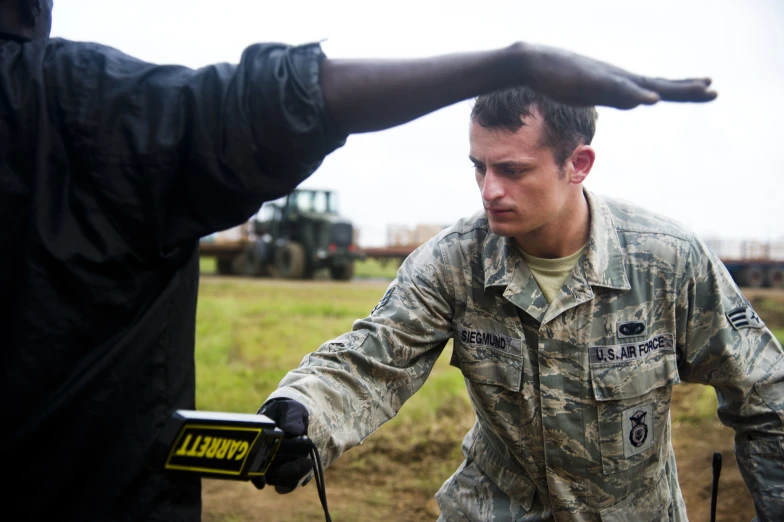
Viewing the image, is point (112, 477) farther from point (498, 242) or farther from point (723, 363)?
point (723, 363)

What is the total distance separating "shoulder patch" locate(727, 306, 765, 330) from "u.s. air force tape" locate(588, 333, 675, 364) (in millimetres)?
156

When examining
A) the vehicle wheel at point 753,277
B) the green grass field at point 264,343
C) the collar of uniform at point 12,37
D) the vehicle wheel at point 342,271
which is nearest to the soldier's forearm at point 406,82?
the collar of uniform at point 12,37

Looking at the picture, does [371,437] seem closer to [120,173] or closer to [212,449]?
[212,449]

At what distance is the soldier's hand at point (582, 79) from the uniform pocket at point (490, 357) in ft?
3.57

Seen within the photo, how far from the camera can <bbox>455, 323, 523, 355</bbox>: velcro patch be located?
6.26 ft

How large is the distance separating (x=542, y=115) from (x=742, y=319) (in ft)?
2.39

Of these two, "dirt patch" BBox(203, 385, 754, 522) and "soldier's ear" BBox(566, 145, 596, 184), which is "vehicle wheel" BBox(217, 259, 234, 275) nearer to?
"dirt patch" BBox(203, 385, 754, 522)

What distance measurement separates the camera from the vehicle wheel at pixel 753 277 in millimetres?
14973

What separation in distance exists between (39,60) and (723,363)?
5.46 ft

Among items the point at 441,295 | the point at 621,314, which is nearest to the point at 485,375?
the point at 441,295

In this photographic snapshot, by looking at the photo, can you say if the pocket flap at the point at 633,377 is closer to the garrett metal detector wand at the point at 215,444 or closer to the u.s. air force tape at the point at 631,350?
the u.s. air force tape at the point at 631,350

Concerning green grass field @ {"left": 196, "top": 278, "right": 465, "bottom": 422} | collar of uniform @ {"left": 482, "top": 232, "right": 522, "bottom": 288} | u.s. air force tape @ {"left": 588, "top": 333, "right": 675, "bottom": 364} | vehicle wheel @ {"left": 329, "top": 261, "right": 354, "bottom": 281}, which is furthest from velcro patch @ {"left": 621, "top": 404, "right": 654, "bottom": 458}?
vehicle wheel @ {"left": 329, "top": 261, "right": 354, "bottom": 281}

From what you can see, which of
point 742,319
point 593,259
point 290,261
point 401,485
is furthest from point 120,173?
point 290,261

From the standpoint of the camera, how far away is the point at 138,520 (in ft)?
3.05
